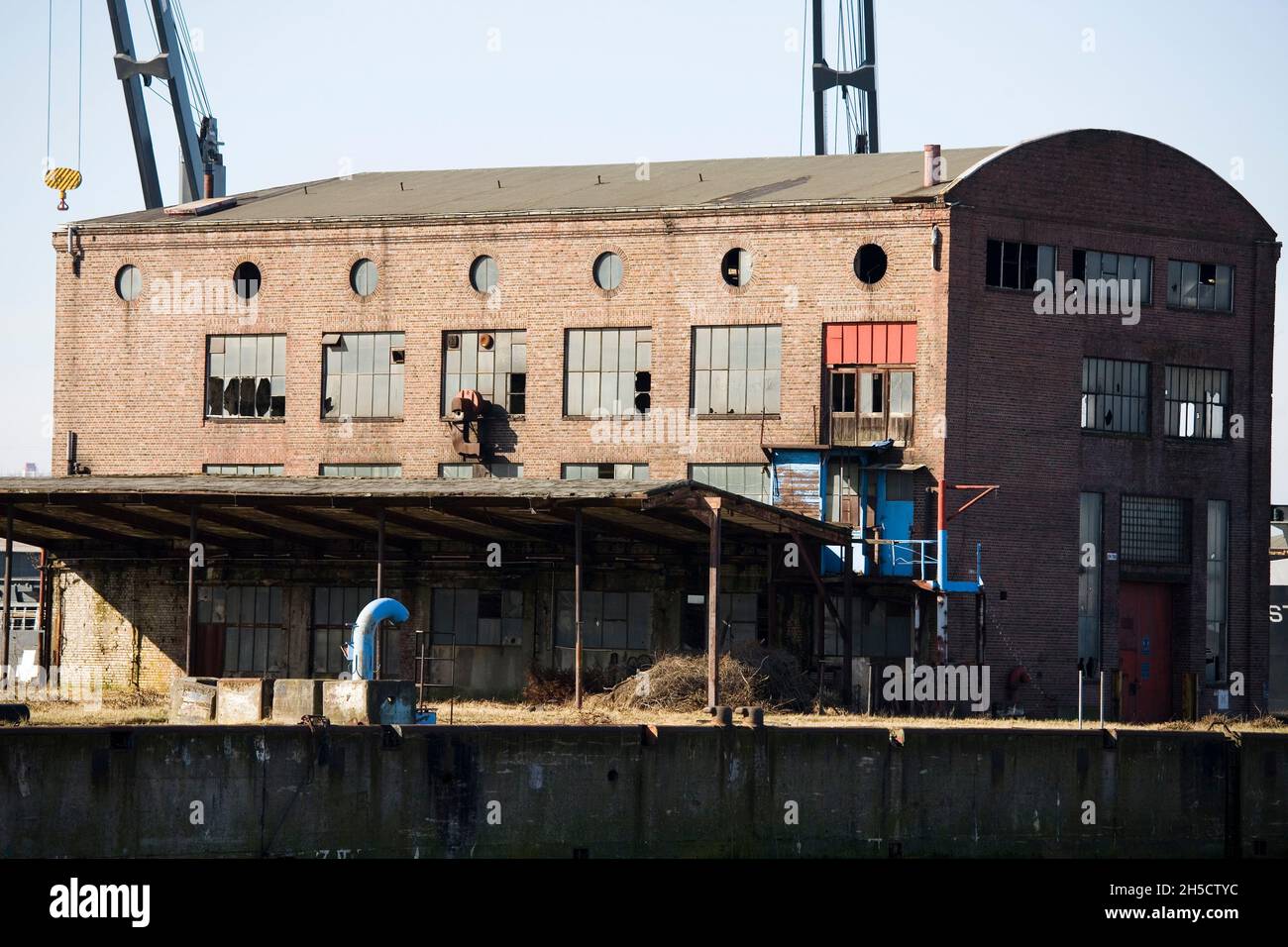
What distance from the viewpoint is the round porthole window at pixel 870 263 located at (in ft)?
137

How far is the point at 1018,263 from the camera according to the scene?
4175 centimetres

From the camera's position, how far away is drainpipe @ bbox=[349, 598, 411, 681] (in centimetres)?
3033

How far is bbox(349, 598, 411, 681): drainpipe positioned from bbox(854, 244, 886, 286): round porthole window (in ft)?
49.5

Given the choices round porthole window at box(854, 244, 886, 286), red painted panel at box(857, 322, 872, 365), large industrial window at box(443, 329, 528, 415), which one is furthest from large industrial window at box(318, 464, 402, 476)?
round porthole window at box(854, 244, 886, 286)

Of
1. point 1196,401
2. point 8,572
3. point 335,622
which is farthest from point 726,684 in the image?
point 1196,401

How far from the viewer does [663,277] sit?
43.1m

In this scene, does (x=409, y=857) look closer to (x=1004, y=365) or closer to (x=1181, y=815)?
(x=1181, y=815)

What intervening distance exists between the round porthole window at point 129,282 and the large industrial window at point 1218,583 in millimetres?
25149

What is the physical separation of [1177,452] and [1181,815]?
1716 cm

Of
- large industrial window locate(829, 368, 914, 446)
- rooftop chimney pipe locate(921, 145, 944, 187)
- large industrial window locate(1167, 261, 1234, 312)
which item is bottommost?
large industrial window locate(829, 368, 914, 446)

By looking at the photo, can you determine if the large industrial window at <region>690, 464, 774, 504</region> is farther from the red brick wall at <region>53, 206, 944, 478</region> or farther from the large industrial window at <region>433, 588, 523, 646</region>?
the large industrial window at <region>433, 588, 523, 646</region>

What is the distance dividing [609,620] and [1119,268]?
13.3 meters

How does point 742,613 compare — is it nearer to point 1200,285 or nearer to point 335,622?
point 335,622

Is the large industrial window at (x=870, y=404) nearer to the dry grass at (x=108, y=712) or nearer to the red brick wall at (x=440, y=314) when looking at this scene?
the red brick wall at (x=440, y=314)
